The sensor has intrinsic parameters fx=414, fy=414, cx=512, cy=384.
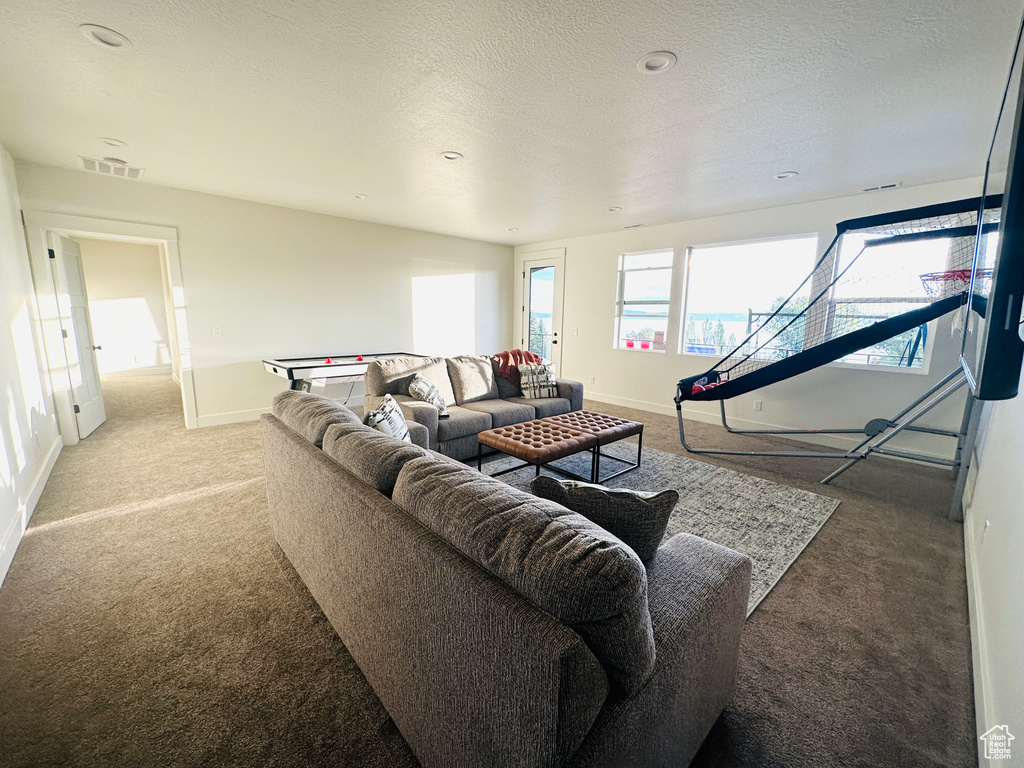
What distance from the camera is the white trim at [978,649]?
4.23 feet

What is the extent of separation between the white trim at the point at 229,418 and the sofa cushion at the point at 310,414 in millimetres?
3003

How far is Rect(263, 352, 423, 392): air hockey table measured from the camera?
4.23 m

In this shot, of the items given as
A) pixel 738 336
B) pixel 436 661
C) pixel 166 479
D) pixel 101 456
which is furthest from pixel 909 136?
pixel 101 456

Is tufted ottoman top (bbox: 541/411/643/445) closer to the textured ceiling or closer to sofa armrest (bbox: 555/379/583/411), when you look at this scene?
sofa armrest (bbox: 555/379/583/411)

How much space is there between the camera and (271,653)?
1.58m

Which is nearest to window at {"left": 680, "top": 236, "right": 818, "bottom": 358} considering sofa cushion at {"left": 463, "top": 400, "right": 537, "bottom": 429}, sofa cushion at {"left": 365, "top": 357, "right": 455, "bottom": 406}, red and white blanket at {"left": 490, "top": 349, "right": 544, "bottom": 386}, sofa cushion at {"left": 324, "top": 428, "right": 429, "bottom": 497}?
red and white blanket at {"left": 490, "top": 349, "right": 544, "bottom": 386}

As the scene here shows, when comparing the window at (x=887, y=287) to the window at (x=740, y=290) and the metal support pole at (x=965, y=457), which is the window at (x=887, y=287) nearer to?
the window at (x=740, y=290)

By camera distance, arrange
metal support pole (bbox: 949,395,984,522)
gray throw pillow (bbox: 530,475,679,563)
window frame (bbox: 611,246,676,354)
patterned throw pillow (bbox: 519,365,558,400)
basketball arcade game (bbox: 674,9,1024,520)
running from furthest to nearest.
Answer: window frame (bbox: 611,246,676,354)
patterned throw pillow (bbox: 519,365,558,400)
metal support pole (bbox: 949,395,984,522)
gray throw pillow (bbox: 530,475,679,563)
basketball arcade game (bbox: 674,9,1024,520)

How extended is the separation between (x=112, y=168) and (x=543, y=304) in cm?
518

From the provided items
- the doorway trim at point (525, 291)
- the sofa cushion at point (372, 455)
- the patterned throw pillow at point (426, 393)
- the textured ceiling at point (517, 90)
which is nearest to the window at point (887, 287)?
the textured ceiling at point (517, 90)

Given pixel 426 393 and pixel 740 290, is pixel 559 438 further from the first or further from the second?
pixel 740 290

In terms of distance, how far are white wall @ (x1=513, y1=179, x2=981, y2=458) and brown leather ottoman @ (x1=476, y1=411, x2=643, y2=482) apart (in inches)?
85.7

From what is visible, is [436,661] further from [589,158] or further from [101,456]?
[101,456]

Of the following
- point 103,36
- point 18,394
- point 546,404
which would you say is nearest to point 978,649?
Result: point 546,404
